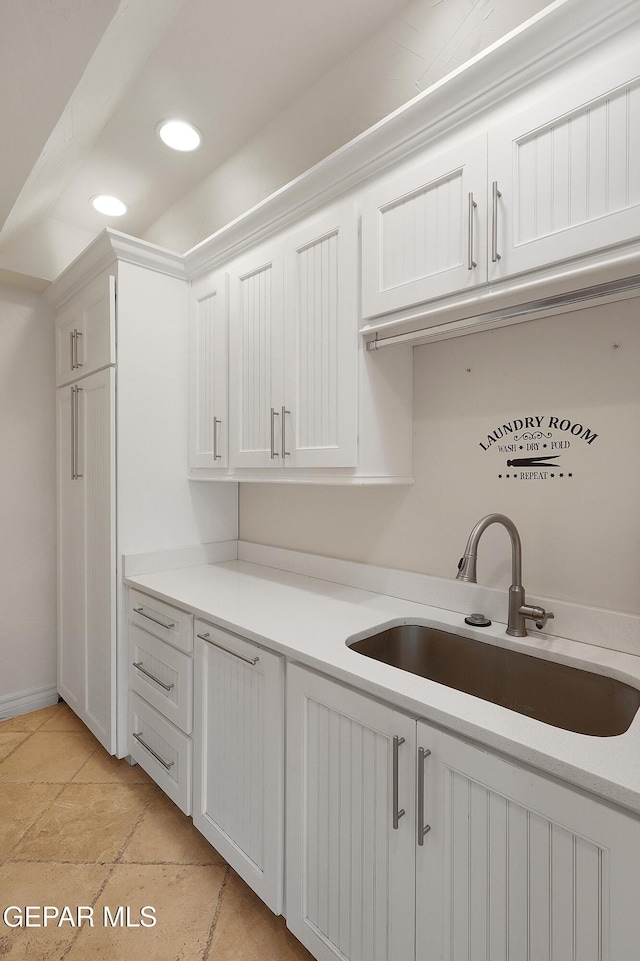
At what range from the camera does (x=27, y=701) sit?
2.79m

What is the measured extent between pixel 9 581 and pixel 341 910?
2391 mm

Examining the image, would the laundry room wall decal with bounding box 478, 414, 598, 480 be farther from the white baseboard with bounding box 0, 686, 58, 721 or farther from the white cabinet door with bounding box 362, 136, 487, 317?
the white baseboard with bounding box 0, 686, 58, 721

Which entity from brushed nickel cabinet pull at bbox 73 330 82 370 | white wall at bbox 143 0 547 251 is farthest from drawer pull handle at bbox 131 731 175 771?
white wall at bbox 143 0 547 251

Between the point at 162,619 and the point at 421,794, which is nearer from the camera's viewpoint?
the point at 421,794

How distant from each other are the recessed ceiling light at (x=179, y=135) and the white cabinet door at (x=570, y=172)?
162 centimetres

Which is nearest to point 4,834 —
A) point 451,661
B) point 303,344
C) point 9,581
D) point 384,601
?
point 9,581

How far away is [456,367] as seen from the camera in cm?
166

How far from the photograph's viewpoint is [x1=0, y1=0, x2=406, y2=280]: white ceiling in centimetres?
120

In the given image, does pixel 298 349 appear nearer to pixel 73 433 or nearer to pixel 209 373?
pixel 209 373

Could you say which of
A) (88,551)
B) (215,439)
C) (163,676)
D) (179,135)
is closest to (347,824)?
(163,676)

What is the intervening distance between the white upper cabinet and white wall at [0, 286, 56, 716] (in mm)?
1401

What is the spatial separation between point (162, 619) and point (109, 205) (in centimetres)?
230

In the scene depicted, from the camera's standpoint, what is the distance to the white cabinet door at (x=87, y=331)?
2.15 metres

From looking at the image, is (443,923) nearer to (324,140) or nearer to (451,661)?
(451,661)
